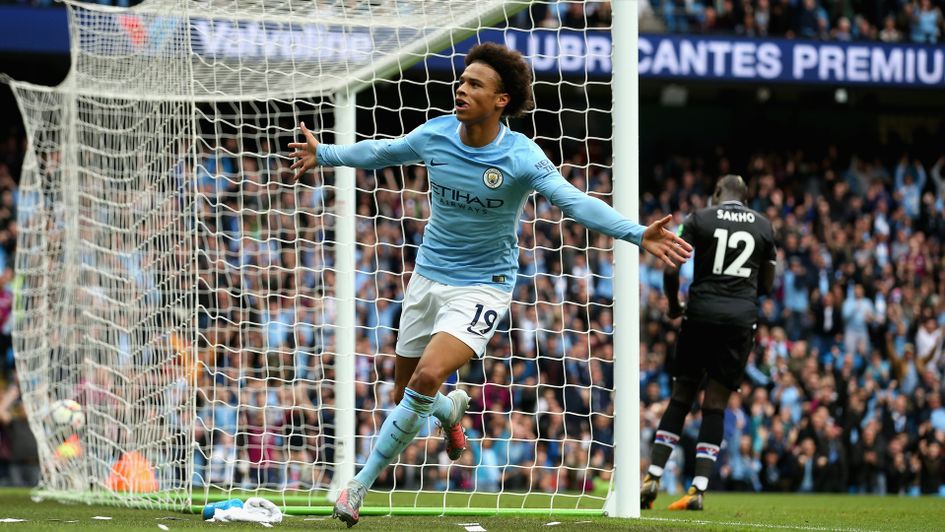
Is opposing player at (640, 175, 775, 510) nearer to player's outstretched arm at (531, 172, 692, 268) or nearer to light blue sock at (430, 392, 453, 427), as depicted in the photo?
light blue sock at (430, 392, 453, 427)

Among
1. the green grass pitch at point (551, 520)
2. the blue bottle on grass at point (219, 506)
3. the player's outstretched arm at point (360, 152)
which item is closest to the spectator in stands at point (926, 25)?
the green grass pitch at point (551, 520)

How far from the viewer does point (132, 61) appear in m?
9.28

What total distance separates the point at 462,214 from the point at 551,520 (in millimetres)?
1855

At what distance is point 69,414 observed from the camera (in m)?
9.91

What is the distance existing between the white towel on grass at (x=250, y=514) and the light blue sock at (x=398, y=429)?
23.4 inches

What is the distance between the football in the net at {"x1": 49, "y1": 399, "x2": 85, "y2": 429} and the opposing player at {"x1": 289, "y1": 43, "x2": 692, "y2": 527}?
4.10m

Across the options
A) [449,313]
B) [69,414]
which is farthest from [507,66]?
[69,414]

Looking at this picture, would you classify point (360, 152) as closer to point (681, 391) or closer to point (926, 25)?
point (681, 391)

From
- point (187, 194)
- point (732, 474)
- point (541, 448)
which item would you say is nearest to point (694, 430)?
point (732, 474)

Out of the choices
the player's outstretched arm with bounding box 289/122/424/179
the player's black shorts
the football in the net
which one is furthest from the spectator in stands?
the player's outstretched arm with bounding box 289/122/424/179

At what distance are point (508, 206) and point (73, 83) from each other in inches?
198

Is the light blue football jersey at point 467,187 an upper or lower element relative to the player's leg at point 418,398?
upper

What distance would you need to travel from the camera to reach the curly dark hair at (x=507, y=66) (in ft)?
21.4

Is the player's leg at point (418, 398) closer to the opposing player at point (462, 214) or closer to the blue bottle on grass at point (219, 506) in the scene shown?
the opposing player at point (462, 214)
